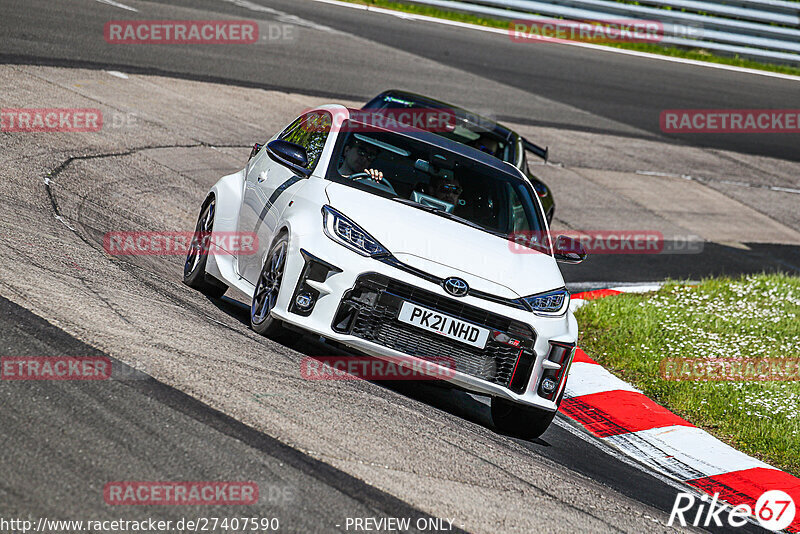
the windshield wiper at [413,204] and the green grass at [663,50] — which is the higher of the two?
the windshield wiper at [413,204]

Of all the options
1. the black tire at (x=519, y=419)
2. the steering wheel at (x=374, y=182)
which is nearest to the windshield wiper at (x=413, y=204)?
the steering wheel at (x=374, y=182)

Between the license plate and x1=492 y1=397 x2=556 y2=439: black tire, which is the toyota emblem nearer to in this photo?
the license plate

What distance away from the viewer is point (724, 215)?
15680 millimetres

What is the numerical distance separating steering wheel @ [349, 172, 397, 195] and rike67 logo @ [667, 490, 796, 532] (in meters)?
2.60

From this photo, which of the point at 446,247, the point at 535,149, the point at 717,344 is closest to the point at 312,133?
the point at 446,247

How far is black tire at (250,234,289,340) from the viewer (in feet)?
20.7

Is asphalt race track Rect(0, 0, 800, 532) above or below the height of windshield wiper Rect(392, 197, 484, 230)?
below

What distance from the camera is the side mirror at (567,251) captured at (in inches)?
286

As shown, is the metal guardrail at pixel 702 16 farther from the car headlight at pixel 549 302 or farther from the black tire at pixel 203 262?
the car headlight at pixel 549 302

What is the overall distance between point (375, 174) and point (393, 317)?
1365 millimetres

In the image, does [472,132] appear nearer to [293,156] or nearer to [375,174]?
[375,174]

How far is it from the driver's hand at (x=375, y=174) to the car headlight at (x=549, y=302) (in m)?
1.39

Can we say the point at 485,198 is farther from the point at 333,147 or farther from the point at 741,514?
the point at 741,514

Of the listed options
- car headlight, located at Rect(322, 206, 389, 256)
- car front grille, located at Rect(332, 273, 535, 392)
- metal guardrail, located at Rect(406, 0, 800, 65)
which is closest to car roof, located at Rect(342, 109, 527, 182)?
car headlight, located at Rect(322, 206, 389, 256)
